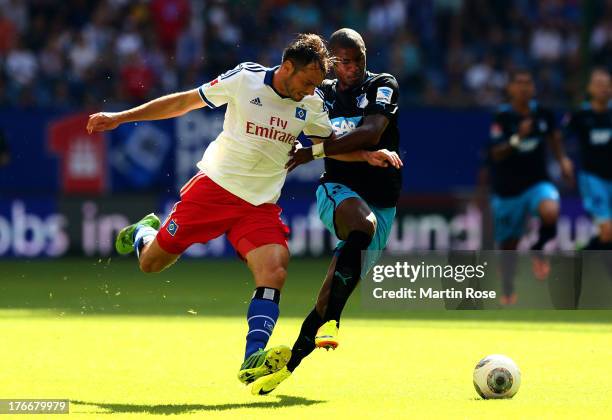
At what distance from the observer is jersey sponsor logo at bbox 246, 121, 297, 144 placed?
8336 millimetres

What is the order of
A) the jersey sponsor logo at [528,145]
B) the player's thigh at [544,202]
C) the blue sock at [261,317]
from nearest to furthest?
the blue sock at [261,317] → the player's thigh at [544,202] → the jersey sponsor logo at [528,145]

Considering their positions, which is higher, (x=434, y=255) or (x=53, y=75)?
(x=53, y=75)

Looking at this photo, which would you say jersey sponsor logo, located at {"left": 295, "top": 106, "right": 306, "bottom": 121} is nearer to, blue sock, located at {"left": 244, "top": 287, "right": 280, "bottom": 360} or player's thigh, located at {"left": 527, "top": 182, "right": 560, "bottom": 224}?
blue sock, located at {"left": 244, "top": 287, "right": 280, "bottom": 360}

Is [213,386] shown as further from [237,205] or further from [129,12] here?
[129,12]

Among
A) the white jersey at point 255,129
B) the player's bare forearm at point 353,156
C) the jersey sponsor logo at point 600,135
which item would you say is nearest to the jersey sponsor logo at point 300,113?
the white jersey at point 255,129

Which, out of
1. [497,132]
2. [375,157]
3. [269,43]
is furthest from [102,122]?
[269,43]

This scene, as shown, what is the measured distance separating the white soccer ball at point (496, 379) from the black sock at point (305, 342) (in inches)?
41.1

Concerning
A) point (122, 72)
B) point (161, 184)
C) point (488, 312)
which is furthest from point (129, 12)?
point (488, 312)

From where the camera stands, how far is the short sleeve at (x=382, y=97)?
8703mm

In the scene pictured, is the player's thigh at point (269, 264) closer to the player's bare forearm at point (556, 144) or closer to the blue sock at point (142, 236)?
the blue sock at point (142, 236)

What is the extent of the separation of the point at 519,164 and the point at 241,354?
5140 mm

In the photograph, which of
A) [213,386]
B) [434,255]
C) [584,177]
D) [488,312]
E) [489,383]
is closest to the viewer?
[489,383]

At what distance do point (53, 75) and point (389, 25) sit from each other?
5450mm

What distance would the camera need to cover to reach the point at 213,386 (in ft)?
27.3
